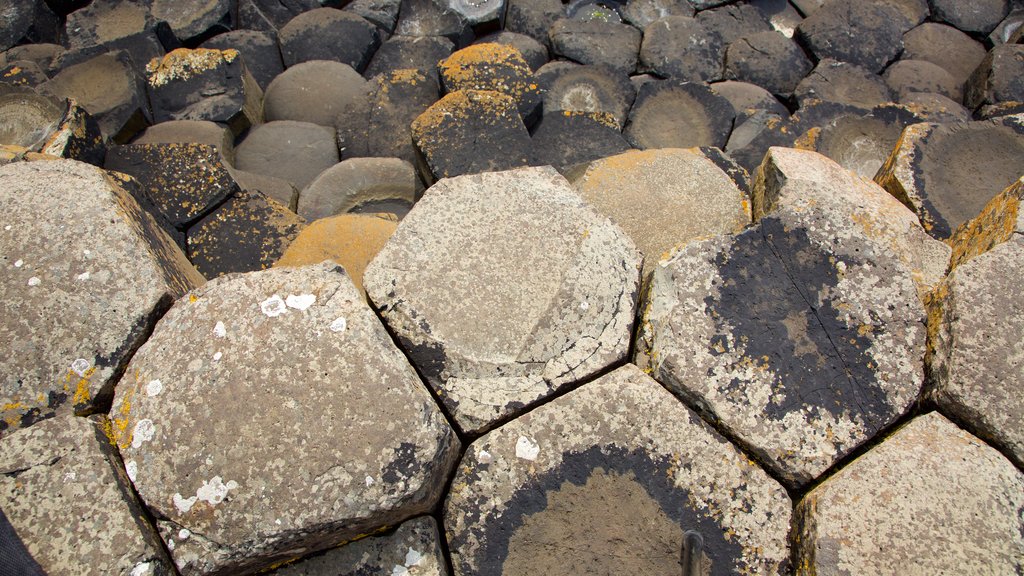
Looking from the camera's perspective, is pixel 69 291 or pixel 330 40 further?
pixel 330 40

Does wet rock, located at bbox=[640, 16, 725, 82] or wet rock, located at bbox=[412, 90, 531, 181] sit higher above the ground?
Answer: wet rock, located at bbox=[412, 90, 531, 181]

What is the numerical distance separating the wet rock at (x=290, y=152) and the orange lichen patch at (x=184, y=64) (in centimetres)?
40

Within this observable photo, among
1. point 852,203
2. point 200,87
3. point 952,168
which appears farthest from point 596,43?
point 852,203

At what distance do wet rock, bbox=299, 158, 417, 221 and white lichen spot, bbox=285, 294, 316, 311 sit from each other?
132 cm

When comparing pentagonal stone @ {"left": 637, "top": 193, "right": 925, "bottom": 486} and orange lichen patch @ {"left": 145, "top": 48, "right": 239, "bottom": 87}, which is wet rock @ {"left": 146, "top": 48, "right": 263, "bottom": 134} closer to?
orange lichen patch @ {"left": 145, "top": 48, "right": 239, "bottom": 87}

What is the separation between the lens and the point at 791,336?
70.5 inches

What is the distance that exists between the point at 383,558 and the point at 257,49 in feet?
10.8

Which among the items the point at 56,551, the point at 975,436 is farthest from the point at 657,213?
the point at 56,551

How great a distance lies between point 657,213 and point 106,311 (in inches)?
61.4

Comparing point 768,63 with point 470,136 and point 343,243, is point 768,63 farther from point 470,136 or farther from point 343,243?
point 343,243

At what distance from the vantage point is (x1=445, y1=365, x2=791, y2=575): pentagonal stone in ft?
5.33

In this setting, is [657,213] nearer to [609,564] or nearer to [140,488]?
[609,564]

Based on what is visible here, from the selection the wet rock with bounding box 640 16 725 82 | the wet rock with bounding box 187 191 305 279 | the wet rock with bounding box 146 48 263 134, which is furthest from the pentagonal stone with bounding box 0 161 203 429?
the wet rock with bounding box 640 16 725 82

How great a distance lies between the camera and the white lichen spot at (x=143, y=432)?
5.00 ft
